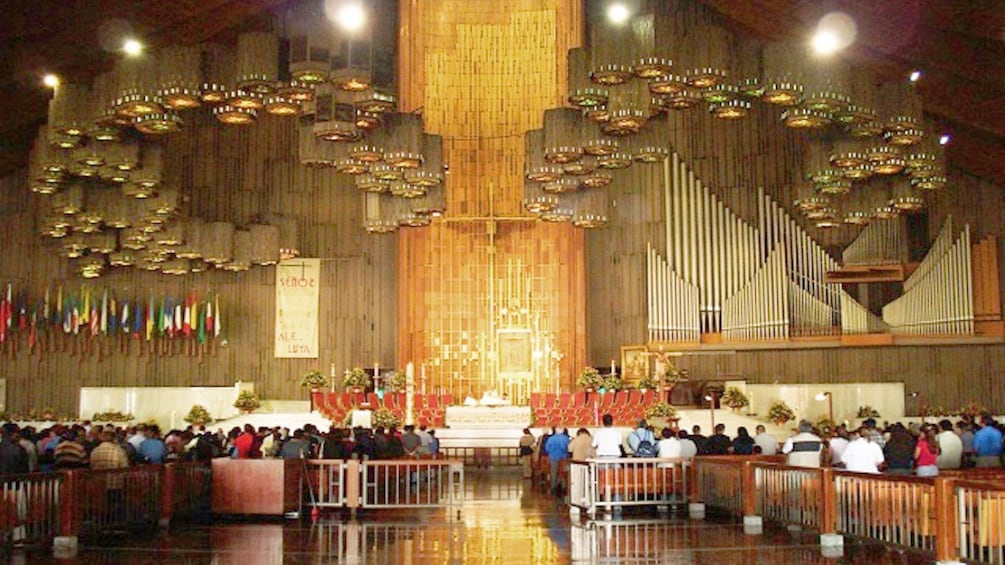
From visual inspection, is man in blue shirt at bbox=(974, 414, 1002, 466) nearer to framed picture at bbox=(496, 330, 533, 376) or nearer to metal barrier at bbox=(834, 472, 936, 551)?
metal barrier at bbox=(834, 472, 936, 551)

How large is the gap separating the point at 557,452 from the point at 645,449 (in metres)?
4.44

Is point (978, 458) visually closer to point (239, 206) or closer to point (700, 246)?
point (700, 246)

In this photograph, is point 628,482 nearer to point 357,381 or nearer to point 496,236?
point 357,381

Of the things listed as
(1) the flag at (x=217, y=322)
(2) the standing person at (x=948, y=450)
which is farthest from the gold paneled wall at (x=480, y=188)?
(2) the standing person at (x=948, y=450)

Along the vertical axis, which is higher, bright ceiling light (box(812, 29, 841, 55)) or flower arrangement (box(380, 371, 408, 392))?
bright ceiling light (box(812, 29, 841, 55))

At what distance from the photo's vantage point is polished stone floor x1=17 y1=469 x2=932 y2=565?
12094 millimetres

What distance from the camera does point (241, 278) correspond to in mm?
32531

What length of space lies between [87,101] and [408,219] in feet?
26.5

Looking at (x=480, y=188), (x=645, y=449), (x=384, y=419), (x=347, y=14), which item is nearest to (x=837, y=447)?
(x=645, y=449)

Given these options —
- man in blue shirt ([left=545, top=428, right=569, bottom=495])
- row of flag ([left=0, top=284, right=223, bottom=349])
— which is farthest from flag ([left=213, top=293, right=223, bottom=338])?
man in blue shirt ([left=545, top=428, right=569, bottom=495])

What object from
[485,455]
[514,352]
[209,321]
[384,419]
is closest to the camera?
[384,419]

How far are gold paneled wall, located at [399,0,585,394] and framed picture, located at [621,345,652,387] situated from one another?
1.37 m

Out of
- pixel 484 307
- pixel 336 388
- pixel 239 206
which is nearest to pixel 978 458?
pixel 484 307

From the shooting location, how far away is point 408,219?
2739cm
